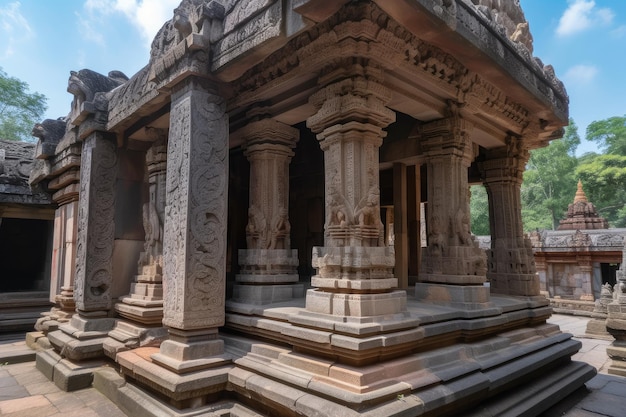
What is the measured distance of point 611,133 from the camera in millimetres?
33125

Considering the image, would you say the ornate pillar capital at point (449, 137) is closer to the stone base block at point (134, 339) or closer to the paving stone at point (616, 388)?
the paving stone at point (616, 388)

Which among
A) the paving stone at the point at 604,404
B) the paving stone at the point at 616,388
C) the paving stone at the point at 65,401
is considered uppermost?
the paving stone at the point at 65,401

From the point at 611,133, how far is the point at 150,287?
131 feet

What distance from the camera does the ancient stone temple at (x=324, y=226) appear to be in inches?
126

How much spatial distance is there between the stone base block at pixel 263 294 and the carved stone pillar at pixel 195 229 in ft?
1.64

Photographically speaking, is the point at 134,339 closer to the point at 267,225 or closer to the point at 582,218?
the point at 267,225

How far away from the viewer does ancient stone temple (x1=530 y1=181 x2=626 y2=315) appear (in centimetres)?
1795

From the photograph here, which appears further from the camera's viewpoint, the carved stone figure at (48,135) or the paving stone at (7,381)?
the carved stone figure at (48,135)

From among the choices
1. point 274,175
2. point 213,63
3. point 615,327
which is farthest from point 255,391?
point 615,327

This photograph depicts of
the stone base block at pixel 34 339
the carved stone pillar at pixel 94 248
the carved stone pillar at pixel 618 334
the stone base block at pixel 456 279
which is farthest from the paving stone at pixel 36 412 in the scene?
the carved stone pillar at pixel 618 334

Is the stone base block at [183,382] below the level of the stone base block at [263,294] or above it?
below

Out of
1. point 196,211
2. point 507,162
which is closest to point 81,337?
point 196,211

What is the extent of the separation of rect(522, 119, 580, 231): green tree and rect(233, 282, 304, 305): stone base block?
121 feet

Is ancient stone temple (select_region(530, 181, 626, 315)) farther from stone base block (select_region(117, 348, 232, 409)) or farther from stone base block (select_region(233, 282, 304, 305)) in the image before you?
stone base block (select_region(117, 348, 232, 409))
